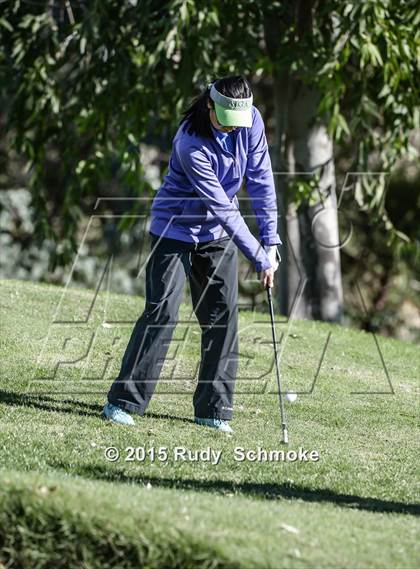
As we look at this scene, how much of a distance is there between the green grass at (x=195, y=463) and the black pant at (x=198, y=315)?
238 mm

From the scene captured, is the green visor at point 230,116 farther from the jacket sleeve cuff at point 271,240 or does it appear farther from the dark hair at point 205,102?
the jacket sleeve cuff at point 271,240

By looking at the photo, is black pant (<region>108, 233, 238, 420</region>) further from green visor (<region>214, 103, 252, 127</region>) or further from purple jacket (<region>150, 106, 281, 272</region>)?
green visor (<region>214, 103, 252, 127</region>)

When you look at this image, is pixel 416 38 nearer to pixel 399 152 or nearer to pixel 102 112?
pixel 399 152

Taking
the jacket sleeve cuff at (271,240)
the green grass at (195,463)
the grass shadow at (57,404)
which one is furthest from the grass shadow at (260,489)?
the jacket sleeve cuff at (271,240)

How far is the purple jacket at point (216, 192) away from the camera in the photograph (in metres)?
6.40

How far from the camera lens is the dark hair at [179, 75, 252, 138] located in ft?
20.5

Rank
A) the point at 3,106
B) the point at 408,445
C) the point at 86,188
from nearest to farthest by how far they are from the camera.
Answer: the point at 408,445
the point at 86,188
the point at 3,106

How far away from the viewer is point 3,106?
17.3 metres

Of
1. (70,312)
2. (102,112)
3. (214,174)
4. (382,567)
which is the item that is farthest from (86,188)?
(382,567)

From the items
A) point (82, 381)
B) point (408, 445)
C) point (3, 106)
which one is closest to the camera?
point (408, 445)

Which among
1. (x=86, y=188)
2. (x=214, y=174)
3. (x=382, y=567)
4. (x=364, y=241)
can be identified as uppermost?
(x=214, y=174)

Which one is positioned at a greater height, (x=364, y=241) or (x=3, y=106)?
(x=3, y=106)

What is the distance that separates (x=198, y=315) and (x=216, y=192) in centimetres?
85

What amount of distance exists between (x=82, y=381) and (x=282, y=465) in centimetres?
209
